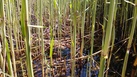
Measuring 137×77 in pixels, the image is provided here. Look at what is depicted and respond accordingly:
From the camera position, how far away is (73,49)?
43.5 inches

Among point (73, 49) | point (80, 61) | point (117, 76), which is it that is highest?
point (73, 49)

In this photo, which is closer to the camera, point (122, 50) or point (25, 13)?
point (25, 13)

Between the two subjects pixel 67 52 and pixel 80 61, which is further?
pixel 67 52

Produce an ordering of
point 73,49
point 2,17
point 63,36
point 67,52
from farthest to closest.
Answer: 1. point 63,36
2. point 67,52
3. point 73,49
4. point 2,17

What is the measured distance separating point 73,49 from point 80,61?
454 mm

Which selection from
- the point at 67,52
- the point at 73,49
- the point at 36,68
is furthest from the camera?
the point at 67,52

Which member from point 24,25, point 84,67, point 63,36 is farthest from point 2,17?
point 63,36

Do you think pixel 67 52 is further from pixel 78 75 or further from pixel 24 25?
pixel 24 25

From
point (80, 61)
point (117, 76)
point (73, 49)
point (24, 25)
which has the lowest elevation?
point (117, 76)

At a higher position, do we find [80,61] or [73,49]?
[73,49]

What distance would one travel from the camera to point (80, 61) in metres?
1.54

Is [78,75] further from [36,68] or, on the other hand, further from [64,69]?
[36,68]

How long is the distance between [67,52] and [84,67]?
411mm

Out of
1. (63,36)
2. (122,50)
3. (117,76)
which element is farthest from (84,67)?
(63,36)
